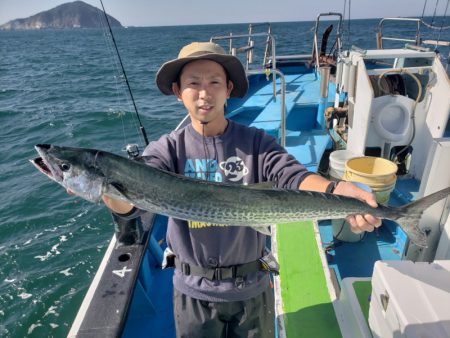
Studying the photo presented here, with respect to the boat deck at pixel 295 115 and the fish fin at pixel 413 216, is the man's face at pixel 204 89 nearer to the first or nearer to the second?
the fish fin at pixel 413 216

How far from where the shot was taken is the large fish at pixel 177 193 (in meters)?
1.96

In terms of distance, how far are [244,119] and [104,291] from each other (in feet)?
20.5

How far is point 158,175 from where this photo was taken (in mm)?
1995

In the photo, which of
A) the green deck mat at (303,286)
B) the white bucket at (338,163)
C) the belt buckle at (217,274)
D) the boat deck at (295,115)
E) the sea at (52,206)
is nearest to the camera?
the belt buckle at (217,274)

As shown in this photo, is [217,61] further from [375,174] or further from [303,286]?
[375,174]

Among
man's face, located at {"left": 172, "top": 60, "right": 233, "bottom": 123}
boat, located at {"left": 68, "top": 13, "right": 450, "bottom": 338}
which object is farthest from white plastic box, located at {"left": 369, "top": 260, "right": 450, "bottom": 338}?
man's face, located at {"left": 172, "top": 60, "right": 233, "bottom": 123}

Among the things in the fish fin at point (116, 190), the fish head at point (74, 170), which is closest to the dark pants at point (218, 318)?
the fish fin at point (116, 190)

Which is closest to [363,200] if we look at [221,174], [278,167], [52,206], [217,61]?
[278,167]

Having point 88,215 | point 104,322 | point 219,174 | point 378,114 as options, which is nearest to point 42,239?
point 88,215

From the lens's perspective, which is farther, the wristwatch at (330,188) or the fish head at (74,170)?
the wristwatch at (330,188)

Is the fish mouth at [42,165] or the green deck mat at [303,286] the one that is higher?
the fish mouth at [42,165]

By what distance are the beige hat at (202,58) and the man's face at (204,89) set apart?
54mm

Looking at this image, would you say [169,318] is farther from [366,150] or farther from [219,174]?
[366,150]

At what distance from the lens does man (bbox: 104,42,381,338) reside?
221 centimetres
